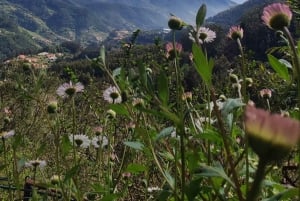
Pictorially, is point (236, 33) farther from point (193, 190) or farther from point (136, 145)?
point (193, 190)

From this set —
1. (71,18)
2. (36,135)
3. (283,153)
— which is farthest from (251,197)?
(71,18)

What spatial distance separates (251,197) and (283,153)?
2.0 inches

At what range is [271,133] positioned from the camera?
28cm

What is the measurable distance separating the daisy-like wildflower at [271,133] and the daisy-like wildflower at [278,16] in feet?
1.11

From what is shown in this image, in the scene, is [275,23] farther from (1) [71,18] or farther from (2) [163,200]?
(1) [71,18]

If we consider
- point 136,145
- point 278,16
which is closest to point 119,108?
point 136,145

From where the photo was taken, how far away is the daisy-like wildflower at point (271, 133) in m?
0.27

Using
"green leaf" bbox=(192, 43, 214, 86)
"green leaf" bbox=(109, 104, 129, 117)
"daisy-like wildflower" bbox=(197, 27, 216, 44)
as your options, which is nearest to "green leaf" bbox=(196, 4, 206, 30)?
"green leaf" bbox=(192, 43, 214, 86)

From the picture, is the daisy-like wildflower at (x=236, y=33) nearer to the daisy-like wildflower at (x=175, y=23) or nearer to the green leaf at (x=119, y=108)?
the daisy-like wildflower at (x=175, y=23)

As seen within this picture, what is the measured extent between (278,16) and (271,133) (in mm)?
380

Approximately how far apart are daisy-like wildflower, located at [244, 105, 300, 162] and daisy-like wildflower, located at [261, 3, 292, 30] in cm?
34

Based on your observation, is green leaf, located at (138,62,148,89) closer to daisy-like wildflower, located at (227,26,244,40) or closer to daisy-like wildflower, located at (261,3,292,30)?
daisy-like wildflower, located at (261,3,292,30)

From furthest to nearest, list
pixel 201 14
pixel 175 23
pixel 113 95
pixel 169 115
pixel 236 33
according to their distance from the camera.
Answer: pixel 113 95 < pixel 236 33 < pixel 175 23 < pixel 201 14 < pixel 169 115

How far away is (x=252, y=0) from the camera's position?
446ft
